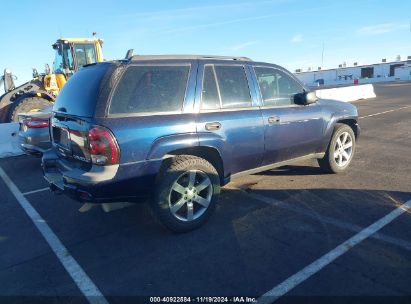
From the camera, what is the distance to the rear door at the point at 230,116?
3.91 meters

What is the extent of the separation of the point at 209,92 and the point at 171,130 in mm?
771

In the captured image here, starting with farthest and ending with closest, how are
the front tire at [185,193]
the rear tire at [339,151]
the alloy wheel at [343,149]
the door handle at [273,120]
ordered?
the alloy wheel at [343,149]
the rear tire at [339,151]
the door handle at [273,120]
the front tire at [185,193]

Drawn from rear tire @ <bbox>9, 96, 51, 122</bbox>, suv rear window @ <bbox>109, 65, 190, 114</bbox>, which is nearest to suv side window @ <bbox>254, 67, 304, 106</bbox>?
suv rear window @ <bbox>109, 65, 190, 114</bbox>

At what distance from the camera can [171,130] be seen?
3.58 meters

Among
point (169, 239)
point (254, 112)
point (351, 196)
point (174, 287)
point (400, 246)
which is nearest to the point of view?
point (174, 287)

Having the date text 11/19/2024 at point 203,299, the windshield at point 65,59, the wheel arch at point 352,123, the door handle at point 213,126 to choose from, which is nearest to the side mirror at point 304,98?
the wheel arch at point 352,123

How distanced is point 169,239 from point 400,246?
2416 mm

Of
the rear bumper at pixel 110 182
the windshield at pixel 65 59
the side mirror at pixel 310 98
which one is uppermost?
the windshield at pixel 65 59

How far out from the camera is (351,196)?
184 inches

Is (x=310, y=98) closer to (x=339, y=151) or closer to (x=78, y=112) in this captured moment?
(x=339, y=151)

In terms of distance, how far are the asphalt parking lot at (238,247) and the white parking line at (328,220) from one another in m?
0.01

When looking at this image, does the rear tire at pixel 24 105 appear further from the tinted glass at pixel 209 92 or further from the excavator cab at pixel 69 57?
the tinted glass at pixel 209 92

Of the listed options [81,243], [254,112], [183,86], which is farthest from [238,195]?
[81,243]

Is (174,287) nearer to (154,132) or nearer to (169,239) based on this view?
(169,239)
